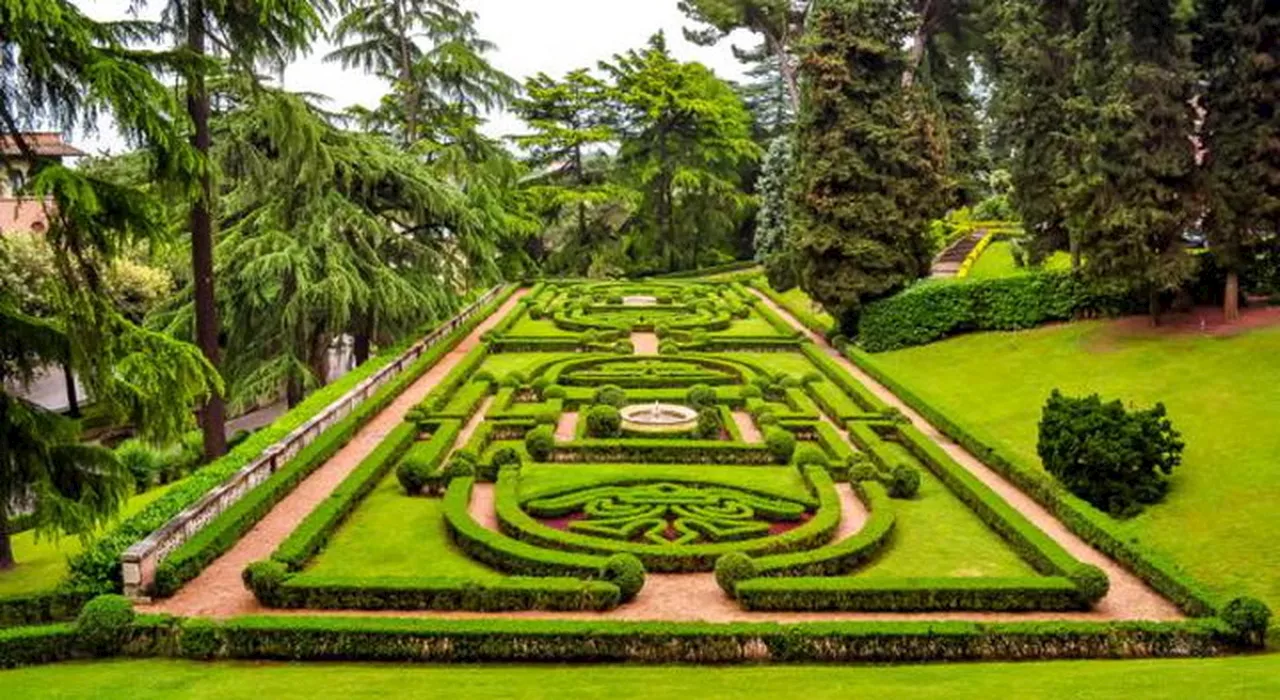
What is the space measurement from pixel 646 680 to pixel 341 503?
817cm

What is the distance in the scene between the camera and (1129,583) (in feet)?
50.5

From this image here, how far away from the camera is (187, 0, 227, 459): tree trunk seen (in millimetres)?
18469

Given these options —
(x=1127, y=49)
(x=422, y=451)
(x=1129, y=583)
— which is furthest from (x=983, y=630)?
(x=1127, y=49)

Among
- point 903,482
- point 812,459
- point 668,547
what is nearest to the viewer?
point 668,547

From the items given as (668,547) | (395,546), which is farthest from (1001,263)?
(395,546)

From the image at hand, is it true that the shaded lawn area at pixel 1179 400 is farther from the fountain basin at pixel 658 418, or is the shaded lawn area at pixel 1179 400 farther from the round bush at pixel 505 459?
the round bush at pixel 505 459

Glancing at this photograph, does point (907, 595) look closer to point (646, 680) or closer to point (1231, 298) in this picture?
point (646, 680)

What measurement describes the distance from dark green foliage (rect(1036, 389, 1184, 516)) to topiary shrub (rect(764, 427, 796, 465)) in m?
5.37

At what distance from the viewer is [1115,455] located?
59.4 ft

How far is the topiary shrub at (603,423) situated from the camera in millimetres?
22891

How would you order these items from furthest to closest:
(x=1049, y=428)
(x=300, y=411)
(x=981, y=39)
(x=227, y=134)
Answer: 1. (x=981, y=39)
2. (x=227, y=134)
3. (x=300, y=411)
4. (x=1049, y=428)

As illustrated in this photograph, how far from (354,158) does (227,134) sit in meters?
3.44

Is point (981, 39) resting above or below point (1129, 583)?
above

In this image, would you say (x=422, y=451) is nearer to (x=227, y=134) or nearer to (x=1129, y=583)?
(x=227, y=134)
